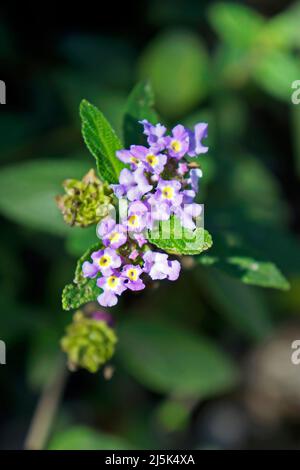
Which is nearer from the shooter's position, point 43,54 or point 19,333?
point 19,333

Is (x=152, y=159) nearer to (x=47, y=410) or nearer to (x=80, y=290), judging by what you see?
(x=80, y=290)

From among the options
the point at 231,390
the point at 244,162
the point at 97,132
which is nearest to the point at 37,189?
the point at 97,132

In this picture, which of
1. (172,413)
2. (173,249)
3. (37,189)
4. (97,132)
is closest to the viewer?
(173,249)

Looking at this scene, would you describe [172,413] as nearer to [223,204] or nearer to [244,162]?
[223,204]

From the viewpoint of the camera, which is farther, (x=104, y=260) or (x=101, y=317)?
(x=101, y=317)

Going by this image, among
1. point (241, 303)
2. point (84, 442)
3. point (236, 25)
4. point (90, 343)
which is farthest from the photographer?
point (236, 25)

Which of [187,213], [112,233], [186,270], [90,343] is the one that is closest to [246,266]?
[187,213]
